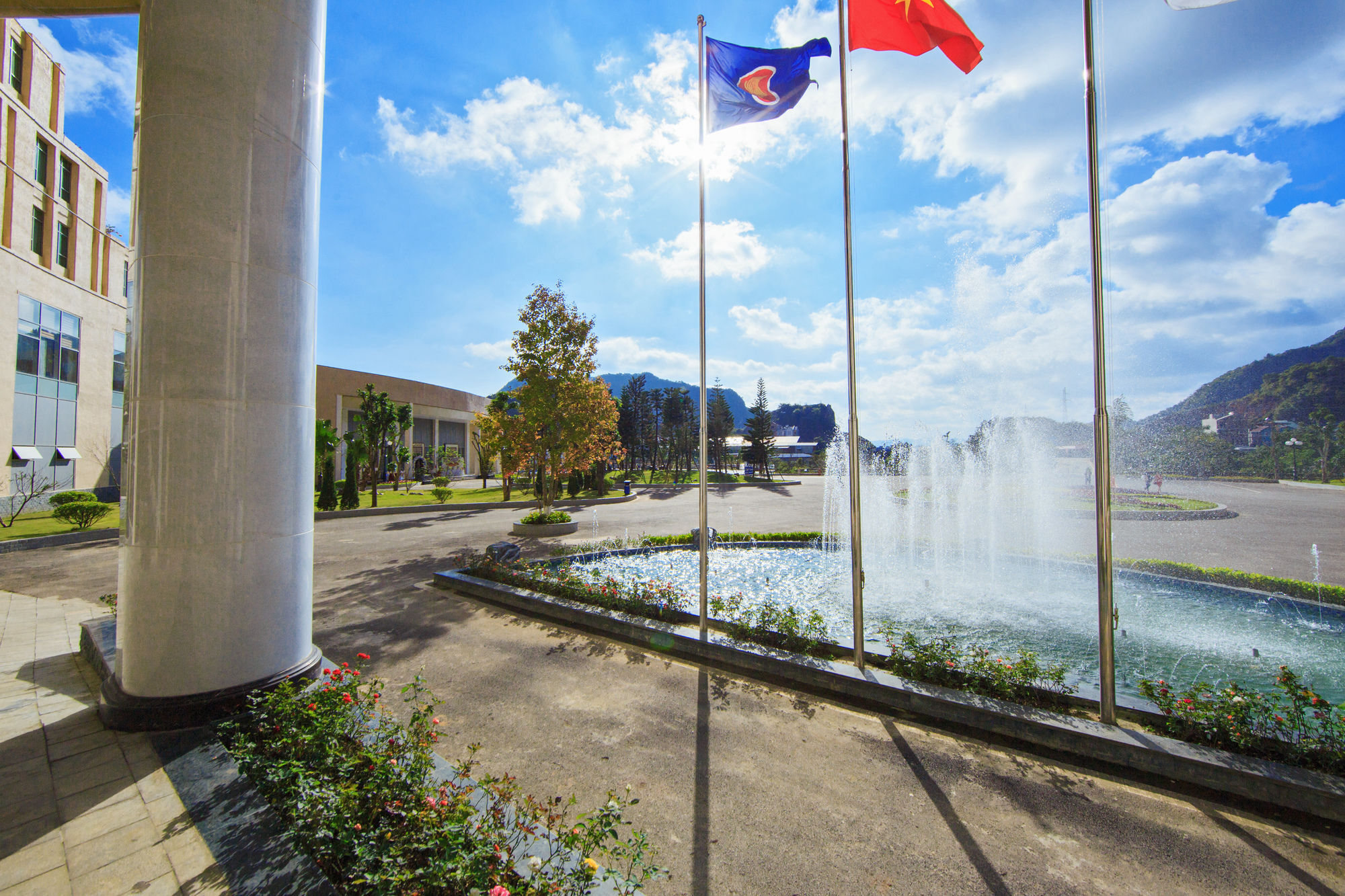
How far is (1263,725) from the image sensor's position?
4184 mm

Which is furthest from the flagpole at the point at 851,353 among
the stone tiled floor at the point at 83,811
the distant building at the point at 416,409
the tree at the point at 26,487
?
the distant building at the point at 416,409

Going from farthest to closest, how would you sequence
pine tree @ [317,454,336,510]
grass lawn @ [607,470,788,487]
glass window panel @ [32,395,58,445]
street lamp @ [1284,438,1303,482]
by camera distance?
grass lawn @ [607,470,788,487]
street lamp @ [1284,438,1303,482]
pine tree @ [317,454,336,510]
glass window panel @ [32,395,58,445]

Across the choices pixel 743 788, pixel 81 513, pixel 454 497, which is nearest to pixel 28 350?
pixel 81 513

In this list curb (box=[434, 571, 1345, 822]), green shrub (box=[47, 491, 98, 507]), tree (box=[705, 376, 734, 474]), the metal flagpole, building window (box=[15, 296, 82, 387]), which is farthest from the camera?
tree (box=[705, 376, 734, 474])

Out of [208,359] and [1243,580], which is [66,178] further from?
[1243,580]

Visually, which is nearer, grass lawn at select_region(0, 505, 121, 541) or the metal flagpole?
the metal flagpole

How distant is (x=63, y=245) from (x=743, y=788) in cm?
3869

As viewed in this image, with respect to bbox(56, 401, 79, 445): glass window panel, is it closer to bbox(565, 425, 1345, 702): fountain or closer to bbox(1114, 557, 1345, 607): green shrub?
bbox(565, 425, 1345, 702): fountain

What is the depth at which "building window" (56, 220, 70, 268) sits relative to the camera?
25.2m

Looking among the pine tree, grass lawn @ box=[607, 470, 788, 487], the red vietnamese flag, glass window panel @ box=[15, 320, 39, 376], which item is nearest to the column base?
the red vietnamese flag

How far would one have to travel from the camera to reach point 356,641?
291 inches

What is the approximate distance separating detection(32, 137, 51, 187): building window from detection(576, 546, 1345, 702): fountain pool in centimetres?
3314

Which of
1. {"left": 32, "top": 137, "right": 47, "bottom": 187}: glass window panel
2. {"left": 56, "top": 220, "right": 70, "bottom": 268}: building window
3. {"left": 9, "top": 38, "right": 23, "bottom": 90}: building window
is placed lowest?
{"left": 56, "top": 220, "right": 70, "bottom": 268}: building window

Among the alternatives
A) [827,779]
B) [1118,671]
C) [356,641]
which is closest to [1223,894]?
[827,779]
